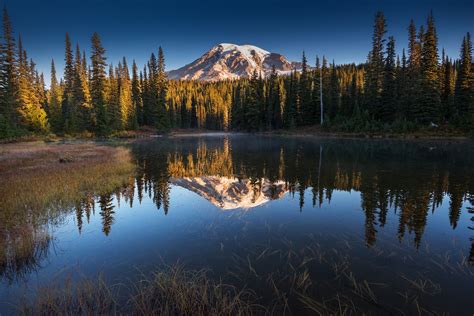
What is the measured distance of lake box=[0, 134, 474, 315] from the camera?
6.04 metres

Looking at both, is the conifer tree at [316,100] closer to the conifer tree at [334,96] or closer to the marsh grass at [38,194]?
the conifer tree at [334,96]

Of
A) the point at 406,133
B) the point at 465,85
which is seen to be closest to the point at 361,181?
the point at 406,133

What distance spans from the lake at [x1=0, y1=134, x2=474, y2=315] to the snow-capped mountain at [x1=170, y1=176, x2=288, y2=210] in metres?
0.12

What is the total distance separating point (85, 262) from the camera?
7.73 m

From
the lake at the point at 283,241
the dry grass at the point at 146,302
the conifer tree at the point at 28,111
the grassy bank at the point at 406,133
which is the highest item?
the conifer tree at the point at 28,111

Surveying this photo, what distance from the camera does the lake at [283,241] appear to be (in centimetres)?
604

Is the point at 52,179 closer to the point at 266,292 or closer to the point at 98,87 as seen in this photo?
the point at 266,292

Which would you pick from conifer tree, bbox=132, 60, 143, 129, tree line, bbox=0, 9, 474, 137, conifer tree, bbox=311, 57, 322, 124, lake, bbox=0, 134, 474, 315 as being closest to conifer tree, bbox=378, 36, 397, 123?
tree line, bbox=0, 9, 474, 137

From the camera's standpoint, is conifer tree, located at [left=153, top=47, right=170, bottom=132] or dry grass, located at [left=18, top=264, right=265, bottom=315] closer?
dry grass, located at [left=18, top=264, right=265, bottom=315]

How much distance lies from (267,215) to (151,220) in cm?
492

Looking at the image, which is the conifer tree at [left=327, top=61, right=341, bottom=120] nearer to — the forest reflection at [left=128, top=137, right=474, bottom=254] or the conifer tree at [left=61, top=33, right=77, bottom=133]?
the forest reflection at [left=128, top=137, right=474, bottom=254]

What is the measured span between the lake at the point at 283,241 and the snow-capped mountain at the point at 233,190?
0.12 metres

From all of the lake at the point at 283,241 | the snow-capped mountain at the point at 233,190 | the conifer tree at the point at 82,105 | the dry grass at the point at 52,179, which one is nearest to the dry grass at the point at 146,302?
the lake at the point at 283,241

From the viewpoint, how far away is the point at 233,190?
53.5ft
